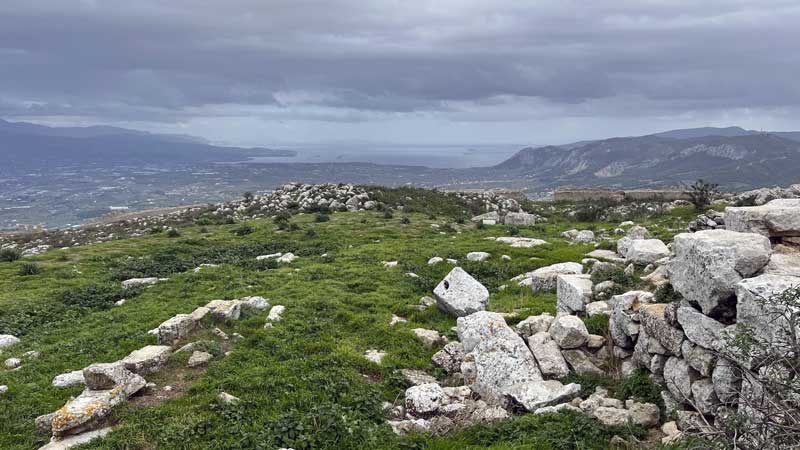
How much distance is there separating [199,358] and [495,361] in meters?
6.58

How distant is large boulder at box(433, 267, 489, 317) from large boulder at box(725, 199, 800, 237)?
20.8 feet

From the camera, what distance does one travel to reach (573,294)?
13.1 meters

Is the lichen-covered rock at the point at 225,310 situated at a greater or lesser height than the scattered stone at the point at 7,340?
greater

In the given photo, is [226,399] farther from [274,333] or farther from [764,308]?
[764,308]

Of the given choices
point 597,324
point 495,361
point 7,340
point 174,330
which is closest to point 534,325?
point 597,324

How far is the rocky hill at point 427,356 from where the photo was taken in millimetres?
8359

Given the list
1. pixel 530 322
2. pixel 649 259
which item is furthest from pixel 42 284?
pixel 649 259

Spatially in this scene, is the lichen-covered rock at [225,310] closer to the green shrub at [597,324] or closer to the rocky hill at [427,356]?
the rocky hill at [427,356]

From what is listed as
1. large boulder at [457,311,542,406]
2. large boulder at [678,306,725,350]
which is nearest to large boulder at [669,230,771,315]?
large boulder at [678,306,725,350]

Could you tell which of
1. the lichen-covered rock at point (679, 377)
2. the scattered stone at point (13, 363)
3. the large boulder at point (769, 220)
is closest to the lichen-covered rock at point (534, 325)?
the lichen-covered rock at point (679, 377)

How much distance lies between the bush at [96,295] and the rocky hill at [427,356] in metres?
0.11

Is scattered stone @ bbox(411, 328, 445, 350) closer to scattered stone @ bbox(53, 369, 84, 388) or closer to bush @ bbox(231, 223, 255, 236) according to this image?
scattered stone @ bbox(53, 369, 84, 388)

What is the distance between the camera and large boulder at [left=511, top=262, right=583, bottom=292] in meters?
17.0

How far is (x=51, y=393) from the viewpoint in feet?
34.6
